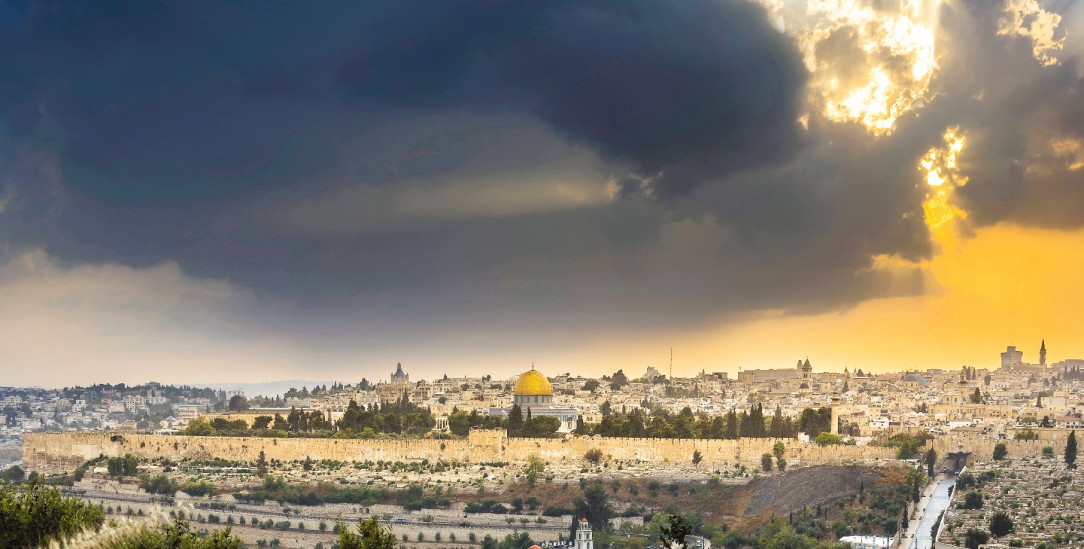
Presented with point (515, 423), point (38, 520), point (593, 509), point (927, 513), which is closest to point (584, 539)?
point (593, 509)

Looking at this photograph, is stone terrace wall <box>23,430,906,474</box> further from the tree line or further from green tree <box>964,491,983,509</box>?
green tree <box>964,491,983,509</box>

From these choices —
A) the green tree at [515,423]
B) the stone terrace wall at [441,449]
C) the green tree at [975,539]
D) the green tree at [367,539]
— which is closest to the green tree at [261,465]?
the stone terrace wall at [441,449]

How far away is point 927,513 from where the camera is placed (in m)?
33.5

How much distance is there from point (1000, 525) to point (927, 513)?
391 centimetres

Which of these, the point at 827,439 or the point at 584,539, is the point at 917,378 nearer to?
the point at 827,439

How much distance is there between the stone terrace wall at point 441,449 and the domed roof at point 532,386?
12.8 metres

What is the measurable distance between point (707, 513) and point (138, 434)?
894 inches

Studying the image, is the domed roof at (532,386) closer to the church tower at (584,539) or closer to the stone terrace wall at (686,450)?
the stone terrace wall at (686,450)

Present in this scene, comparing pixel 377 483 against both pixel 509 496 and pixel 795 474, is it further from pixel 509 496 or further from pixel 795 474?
pixel 795 474

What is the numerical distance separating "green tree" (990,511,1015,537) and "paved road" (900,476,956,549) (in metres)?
1.38

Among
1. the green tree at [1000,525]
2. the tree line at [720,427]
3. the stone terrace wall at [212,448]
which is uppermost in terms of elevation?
the tree line at [720,427]

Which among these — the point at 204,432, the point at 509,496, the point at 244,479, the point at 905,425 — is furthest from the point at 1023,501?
the point at 204,432

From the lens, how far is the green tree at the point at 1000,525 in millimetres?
29516

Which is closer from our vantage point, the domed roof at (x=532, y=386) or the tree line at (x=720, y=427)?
the tree line at (x=720, y=427)
